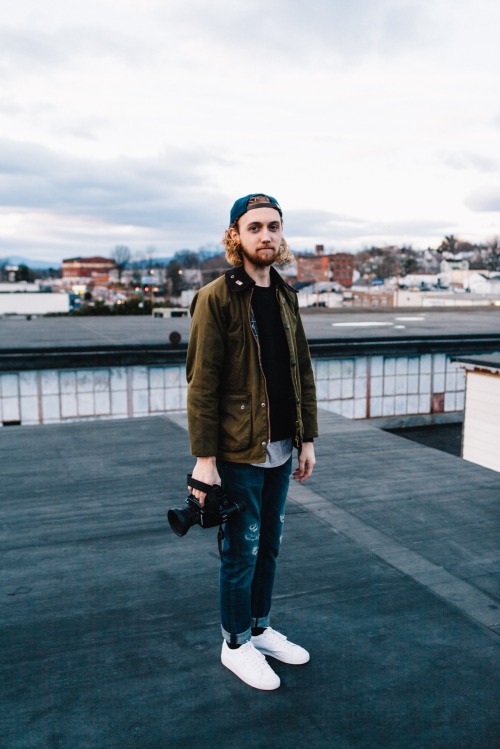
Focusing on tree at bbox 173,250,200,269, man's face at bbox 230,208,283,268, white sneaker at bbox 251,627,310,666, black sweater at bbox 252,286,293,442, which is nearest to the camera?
man's face at bbox 230,208,283,268

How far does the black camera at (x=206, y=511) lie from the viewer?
100.0 inches

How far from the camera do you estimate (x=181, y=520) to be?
101 inches

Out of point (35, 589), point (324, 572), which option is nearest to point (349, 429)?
point (324, 572)

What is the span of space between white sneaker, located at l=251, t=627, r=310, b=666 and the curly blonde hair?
1.71 meters

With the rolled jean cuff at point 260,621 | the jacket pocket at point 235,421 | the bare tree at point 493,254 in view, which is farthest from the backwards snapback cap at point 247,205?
the bare tree at point 493,254

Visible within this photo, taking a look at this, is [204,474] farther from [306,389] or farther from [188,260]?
[188,260]

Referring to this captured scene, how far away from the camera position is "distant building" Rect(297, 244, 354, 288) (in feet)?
432

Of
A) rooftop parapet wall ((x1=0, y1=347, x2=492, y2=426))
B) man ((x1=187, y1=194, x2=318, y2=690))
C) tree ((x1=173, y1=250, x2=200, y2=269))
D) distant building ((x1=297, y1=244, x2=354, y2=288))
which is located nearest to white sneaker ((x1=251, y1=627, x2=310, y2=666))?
man ((x1=187, y1=194, x2=318, y2=690))

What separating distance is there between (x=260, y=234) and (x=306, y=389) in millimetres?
782

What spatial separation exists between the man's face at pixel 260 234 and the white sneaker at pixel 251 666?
67.7 inches

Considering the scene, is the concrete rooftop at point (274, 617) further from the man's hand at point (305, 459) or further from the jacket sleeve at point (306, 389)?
the jacket sleeve at point (306, 389)

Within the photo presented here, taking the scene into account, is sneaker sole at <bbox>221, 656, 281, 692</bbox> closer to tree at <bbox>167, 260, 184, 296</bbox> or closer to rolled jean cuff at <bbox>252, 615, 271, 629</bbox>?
rolled jean cuff at <bbox>252, 615, 271, 629</bbox>

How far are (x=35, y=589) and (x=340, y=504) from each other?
2.44 meters

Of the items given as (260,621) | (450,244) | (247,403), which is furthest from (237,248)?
(450,244)
